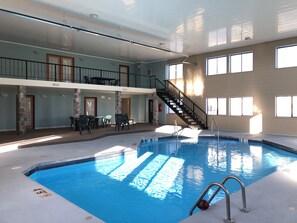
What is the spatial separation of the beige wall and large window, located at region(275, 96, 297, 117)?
0.19m

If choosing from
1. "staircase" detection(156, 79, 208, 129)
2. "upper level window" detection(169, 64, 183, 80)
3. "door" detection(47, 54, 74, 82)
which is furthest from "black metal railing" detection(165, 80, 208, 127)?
"door" detection(47, 54, 74, 82)

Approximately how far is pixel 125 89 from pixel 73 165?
762cm

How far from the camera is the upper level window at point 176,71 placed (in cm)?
1512

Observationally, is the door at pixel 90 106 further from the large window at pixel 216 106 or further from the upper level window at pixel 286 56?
the upper level window at pixel 286 56

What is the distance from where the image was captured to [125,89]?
13328 millimetres

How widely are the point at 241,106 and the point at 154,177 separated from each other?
8461 millimetres

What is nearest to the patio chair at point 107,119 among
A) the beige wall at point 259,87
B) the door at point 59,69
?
the door at point 59,69

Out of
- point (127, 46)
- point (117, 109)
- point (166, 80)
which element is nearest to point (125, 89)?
point (117, 109)

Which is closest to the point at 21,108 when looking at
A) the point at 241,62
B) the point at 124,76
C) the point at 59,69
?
the point at 59,69

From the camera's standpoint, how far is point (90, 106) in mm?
14844

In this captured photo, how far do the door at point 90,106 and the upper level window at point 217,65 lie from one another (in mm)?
7373

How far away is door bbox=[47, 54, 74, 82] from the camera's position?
12781 millimetres

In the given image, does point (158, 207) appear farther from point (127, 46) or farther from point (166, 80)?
point (166, 80)

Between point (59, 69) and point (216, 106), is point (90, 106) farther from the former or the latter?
point (216, 106)
